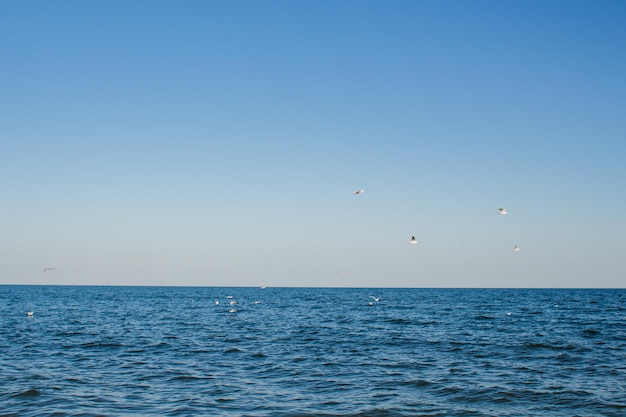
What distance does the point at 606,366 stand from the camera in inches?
957

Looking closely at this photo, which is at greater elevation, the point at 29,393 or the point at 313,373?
the point at 313,373

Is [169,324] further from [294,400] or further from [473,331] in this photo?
[294,400]

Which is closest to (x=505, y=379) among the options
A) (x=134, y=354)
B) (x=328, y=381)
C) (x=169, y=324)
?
(x=328, y=381)

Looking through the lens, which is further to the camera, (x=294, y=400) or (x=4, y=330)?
(x=4, y=330)

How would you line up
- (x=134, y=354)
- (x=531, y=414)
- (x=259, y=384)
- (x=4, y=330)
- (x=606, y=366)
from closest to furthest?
(x=531, y=414), (x=259, y=384), (x=606, y=366), (x=134, y=354), (x=4, y=330)

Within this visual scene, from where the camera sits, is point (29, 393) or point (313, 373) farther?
point (313, 373)

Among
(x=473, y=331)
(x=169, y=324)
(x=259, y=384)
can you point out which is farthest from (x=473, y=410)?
(x=169, y=324)

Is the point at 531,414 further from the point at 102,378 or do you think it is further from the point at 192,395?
the point at 102,378

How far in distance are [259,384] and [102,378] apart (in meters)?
6.19

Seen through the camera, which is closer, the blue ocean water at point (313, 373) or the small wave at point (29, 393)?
the blue ocean water at point (313, 373)

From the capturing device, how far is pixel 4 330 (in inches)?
1538

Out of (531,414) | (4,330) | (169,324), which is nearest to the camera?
(531,414)

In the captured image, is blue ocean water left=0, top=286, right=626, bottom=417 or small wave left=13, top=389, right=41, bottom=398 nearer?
blue ocean water left=0, top=286, right=626, bottom=417

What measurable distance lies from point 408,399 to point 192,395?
Answer: 7.23 meters
